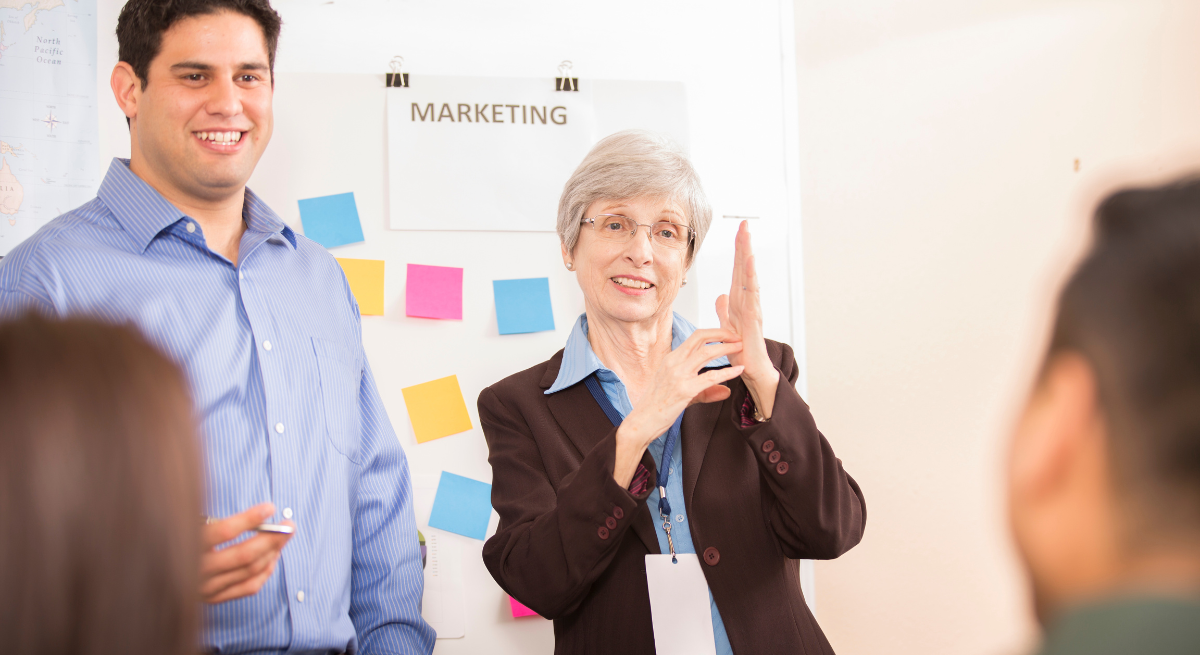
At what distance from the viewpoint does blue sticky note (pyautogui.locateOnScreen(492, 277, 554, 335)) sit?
1.97 m

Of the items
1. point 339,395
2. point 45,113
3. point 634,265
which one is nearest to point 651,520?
point 634,265

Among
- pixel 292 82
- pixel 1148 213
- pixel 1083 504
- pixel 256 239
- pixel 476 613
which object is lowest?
pixel 476 613

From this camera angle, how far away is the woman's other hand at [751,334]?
4.28 ft

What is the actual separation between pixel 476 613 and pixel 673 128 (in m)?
1.41

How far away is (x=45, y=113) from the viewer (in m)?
1.80

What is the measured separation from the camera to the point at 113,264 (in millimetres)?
1220

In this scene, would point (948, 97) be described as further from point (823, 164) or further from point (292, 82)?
point (292, 82)

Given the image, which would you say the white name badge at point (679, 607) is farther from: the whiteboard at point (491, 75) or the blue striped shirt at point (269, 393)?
the whiteboard at point (491, 75)

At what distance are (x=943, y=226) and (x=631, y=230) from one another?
1.22 meters

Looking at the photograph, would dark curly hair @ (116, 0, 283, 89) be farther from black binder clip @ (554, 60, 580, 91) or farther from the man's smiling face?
black binder clip @ (554, 60, 580, 91)

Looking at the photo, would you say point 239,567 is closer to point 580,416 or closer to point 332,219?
point 580,416

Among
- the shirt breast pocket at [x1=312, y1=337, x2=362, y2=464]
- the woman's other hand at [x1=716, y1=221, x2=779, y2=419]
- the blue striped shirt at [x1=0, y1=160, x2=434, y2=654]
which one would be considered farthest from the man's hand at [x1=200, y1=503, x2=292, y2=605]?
the woman's other hand at [x1=716, y1=221, x2=779, y2=419]

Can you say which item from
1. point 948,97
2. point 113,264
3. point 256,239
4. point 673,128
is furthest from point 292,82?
point 948,97

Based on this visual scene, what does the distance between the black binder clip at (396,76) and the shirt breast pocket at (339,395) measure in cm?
85
